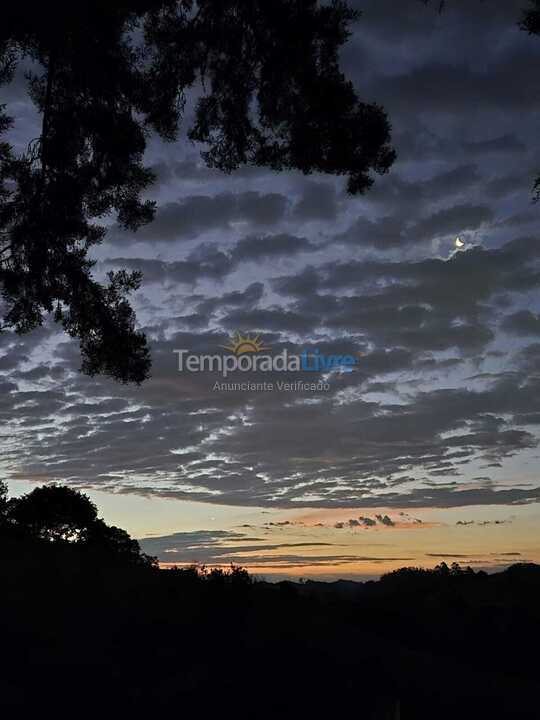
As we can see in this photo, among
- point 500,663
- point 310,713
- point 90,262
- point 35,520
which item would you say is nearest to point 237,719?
point 310,713

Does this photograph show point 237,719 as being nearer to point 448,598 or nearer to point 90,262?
point 90,262

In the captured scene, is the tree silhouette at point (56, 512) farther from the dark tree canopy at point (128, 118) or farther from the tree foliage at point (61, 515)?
the dark tree canopy at point (128, 118)

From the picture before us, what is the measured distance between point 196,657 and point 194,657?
3 centimetres

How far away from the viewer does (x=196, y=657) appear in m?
9.66

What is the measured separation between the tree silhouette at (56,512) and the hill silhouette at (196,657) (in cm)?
1797

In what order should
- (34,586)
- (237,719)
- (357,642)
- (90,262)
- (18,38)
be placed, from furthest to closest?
(90,262) < (18,38) < (357,642) < (34,586) < (237,719)

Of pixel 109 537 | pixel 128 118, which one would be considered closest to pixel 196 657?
pixel 128 118

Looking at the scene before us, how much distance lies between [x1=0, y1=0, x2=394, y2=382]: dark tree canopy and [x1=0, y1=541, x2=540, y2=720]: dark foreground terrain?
579cm

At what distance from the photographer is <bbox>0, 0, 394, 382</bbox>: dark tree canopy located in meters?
14.7

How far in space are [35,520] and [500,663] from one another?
23.2 m

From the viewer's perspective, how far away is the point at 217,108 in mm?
16312

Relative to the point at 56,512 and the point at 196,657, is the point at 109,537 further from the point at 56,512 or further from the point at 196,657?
the point at 196,657

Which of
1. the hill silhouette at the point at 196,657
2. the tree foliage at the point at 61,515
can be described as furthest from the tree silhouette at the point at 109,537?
the hill silhouette at the point at 196,657

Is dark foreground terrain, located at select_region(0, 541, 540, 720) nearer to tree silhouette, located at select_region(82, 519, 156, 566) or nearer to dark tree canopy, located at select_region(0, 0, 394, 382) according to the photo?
dark tree canopy, located at select_region(0, 0, 394, 382)
